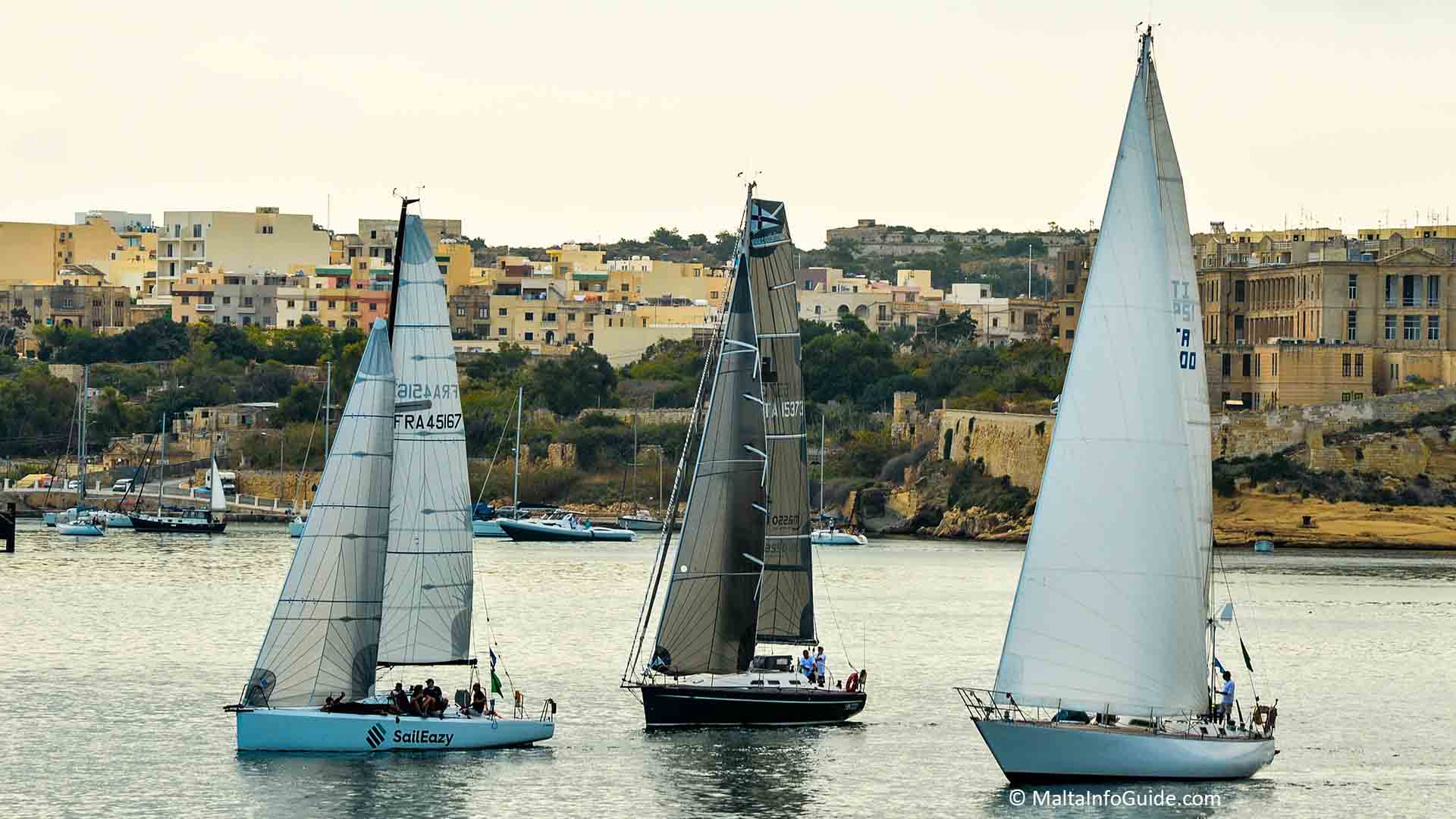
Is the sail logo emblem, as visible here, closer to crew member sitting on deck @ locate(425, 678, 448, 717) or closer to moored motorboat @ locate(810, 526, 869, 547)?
crew member sitting on deck @ locate(425, 678, 448, 717)

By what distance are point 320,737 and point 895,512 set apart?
90.3 metres

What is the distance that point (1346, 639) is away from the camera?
62.6 m

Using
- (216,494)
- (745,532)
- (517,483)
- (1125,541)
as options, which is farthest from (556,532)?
(1125,541)

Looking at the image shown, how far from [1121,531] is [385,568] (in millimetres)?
10522

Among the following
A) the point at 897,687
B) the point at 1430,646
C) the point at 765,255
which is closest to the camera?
the point at 765,255

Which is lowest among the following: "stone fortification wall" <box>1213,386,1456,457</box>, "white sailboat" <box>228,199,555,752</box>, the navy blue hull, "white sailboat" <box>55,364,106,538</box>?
"white sailboat" <box>55,364,106,538</box>

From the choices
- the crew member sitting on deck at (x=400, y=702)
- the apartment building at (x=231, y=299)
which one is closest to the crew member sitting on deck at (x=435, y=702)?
the crew member sitting on deck at (x=400, y=702)

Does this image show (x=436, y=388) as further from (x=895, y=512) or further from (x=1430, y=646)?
(x=895, y=512)

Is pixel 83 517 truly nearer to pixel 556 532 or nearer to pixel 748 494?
pixel 556 532

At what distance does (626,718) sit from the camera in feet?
141

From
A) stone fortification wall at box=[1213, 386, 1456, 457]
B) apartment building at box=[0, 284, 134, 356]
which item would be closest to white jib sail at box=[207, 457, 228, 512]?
stone fortification wall at box=[1213, 386, 1456, 457]

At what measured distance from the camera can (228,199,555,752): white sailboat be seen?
36125 mm

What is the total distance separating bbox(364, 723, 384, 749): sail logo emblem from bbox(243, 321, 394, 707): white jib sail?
518mm

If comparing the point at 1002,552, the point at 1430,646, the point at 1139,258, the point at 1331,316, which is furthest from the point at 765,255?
the point at 1331,316
